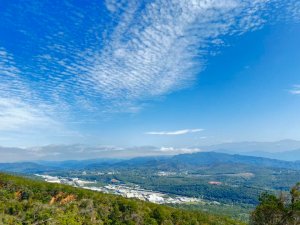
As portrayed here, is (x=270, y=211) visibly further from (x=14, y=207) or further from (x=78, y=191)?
(x=78, y=191)

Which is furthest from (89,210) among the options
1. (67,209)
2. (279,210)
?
(279,210)

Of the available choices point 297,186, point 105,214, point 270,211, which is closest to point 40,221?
point 105,214

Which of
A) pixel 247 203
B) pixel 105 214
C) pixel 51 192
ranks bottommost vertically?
pixel 247 203

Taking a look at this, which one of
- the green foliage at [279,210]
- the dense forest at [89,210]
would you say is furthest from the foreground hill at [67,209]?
the green foliage at [279,210]

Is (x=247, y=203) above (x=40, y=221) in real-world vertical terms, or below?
below

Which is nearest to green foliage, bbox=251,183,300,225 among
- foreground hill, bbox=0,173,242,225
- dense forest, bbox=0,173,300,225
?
dense forest, bbox=0,173,300,225

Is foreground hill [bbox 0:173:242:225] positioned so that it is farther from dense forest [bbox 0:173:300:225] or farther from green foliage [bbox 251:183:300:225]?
green foliage [bbox 251:183:300:225]

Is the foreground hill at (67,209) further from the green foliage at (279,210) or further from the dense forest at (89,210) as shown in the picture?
the green foliage at (279,210)

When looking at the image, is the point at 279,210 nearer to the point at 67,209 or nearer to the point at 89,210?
the point at 89,210

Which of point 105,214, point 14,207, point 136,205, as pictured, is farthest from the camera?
point 136,205
